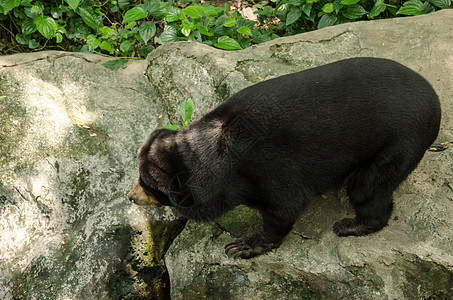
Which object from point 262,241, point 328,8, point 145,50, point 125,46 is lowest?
point 262,241

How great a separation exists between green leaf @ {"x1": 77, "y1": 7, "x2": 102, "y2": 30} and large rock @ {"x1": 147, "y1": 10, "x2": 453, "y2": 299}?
1608 millimetres

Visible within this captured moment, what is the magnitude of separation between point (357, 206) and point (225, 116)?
1.08m

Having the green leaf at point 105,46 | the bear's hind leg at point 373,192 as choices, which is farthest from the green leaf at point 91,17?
the bear's hind leg at point 373,192

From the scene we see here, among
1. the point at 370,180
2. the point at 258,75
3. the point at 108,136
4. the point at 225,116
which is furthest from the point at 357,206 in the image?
the point at 108,136

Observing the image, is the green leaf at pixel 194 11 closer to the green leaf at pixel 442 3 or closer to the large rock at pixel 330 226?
the large rock at pixel 330 226

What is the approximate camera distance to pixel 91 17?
16.7 feet

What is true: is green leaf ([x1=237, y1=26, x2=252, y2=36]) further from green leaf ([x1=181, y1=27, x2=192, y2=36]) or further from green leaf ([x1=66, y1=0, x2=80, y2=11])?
green leaf ([x1=66, y1=0, x2=80, y2=11])

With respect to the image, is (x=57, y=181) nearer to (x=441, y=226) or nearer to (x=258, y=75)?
(x=258, y=75)

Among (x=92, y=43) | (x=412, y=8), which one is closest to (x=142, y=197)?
(x=92, y=43)

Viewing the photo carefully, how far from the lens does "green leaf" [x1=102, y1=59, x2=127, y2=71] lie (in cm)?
416

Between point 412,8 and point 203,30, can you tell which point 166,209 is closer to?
point 203,30

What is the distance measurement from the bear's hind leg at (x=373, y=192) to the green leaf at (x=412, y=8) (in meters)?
2.53

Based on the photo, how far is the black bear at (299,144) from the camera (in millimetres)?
2500

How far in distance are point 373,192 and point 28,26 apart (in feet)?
14.5
